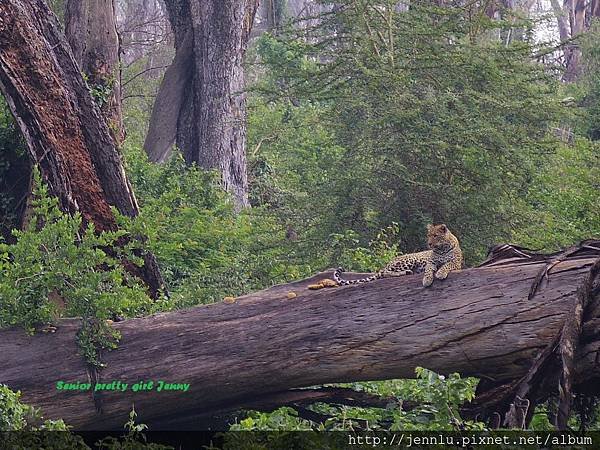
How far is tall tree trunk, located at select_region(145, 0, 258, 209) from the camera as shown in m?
19.2

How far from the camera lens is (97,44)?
16.6m

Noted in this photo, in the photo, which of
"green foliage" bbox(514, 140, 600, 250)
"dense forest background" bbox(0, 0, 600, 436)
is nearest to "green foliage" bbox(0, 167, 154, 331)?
"dense forest background" bbox(0, 0, 600, 436)

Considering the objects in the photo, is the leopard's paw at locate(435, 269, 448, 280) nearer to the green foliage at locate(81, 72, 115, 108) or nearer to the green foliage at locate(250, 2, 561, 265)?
the green foliage at locate(250, 2, 561, 265)

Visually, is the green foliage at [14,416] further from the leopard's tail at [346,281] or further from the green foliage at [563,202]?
the green foliage at [563,202]

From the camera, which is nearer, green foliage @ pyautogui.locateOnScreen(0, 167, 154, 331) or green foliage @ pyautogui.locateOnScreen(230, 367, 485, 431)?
green foliage @ pyautogui.locateOnScreen(230, 367, 485, 431)

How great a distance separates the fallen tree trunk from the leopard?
6.3 inches

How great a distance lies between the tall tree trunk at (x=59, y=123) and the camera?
11.4 m

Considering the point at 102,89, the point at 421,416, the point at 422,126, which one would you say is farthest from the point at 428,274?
the point at 102,89

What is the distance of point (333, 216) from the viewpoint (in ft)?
47.7

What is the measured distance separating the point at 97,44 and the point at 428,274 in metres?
10.4

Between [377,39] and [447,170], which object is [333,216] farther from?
[377,39]

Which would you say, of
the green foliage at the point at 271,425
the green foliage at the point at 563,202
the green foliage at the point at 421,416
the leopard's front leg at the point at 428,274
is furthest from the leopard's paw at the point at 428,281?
the green foliage at the point at 563,202

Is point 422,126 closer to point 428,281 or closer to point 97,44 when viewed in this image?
point 97,44

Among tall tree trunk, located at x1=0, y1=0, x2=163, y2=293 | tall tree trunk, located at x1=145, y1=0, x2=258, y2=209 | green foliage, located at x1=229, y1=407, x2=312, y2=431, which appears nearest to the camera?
green foliage, located at x1=229, y1=407, x2=312, y2=431
